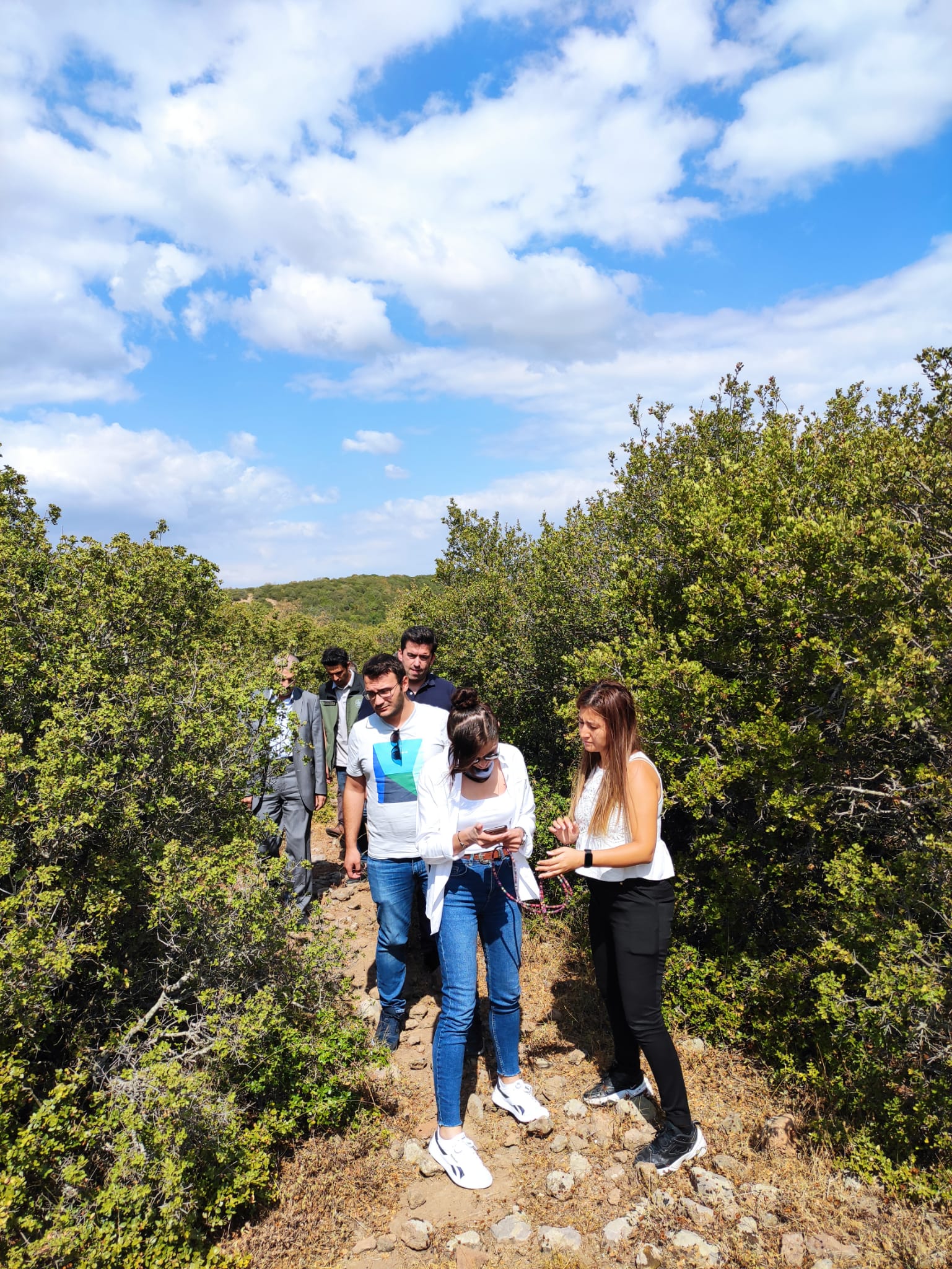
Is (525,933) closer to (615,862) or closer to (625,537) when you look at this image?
(615,862)

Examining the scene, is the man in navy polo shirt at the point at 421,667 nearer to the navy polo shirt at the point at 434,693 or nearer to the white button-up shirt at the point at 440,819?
the navy polo shirt at the point at 434,693

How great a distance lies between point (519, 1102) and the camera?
351 centimetres

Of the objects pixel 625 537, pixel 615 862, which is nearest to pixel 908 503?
pixel 625 537

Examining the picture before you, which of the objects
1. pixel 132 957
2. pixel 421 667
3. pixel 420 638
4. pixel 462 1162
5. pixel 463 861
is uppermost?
pixel 420 638

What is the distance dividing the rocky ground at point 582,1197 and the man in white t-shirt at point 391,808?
526 millimetres

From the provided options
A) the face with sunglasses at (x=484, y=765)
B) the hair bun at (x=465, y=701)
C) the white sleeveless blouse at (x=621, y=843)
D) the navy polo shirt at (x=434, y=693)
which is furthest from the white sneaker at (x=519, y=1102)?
the navy polo shirt at (x=434, y=693)

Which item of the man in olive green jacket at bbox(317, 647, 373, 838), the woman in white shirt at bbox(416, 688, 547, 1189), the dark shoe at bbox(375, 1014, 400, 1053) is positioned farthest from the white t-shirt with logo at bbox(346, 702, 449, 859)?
the man in olive green jacket at bbox(317, 647, 373, 838)

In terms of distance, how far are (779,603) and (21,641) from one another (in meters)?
3.95

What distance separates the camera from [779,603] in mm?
3949

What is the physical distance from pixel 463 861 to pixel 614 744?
33.2 inches

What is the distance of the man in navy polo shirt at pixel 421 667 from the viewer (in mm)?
4723

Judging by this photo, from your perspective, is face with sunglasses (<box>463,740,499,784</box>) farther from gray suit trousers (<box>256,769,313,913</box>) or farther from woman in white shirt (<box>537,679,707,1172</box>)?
gray suit trousers (<box>256,769,313,913</box>)

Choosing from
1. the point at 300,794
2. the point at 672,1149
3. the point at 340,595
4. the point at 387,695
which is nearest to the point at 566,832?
the point at 387,695

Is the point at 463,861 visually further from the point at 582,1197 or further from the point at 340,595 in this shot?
the point at 340,595
